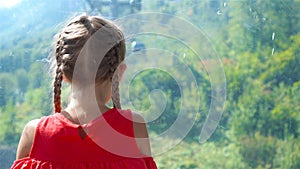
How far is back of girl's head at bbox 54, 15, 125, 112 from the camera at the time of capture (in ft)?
2.83

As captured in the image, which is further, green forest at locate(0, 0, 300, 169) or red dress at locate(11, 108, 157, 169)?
green forest at locate(0, 0, 300, 169)

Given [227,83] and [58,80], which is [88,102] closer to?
[58,80]

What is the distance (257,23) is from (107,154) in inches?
34.4

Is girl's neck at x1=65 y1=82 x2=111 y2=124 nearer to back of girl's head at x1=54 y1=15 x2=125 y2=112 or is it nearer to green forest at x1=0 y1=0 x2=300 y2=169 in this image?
back of girl's head at x1=54 y1=15 x2=125 y2=112

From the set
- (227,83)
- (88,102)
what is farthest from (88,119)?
(227,83)

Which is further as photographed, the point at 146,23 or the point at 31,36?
the point at 31,36

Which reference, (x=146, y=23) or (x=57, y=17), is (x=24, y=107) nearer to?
(x=57, y=17)

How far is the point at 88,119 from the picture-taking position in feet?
2.89

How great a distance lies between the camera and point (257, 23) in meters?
1.61

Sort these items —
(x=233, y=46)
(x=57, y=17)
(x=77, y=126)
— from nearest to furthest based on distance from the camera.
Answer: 1. (x=77, y=126)
2. (x=57, y=17)
3. (x=233, y=46)

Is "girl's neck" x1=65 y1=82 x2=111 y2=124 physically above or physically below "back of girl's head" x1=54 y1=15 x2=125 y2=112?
below

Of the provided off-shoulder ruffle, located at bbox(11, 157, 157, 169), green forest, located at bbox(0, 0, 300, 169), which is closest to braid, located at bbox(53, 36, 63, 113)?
off-shoulder ruffle, located at bbox(11, 157, 157, 169)

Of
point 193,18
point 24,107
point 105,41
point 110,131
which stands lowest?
point 24,107

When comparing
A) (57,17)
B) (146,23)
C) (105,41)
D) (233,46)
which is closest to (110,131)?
Result: (105,41)
